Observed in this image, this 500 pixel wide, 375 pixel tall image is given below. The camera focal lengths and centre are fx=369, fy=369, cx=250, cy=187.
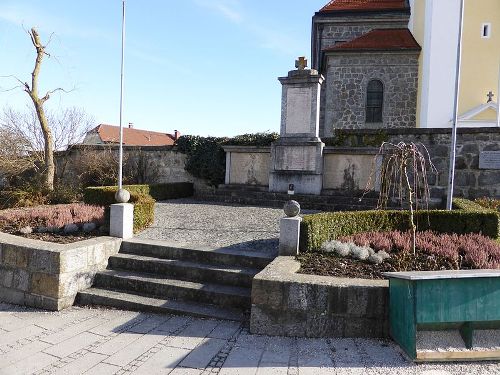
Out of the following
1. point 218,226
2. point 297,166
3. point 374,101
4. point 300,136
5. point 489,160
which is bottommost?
point 218,226

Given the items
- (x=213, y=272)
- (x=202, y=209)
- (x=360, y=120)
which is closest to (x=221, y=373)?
(x=213, y=272)

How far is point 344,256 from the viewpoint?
514 cm

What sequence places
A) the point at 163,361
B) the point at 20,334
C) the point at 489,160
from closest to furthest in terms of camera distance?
1. the point at 163,361
2. the point at 20,334
3. the point at 489,160

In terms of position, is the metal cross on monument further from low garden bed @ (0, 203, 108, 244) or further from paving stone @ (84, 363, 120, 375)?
paving stone @ (84, 363, 120, 375)

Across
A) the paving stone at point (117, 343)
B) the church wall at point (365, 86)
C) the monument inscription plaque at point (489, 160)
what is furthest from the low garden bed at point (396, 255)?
the church wall at point (365, 86)

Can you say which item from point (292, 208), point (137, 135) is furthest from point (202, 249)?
point (137, 135)

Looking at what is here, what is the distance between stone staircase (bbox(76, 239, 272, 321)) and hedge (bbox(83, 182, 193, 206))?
117 inches

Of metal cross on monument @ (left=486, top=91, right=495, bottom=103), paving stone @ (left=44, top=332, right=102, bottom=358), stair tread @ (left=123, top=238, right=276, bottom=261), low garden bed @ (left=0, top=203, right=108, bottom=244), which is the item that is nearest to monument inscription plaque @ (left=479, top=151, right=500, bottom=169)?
metal cross on monument @ (left=486, top=91, right=495, bottom=103)

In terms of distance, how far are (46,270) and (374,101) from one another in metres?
17.6

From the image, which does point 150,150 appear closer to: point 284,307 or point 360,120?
point 360,120

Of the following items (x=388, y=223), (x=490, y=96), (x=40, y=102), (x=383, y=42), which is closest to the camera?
(x=388, y=223)

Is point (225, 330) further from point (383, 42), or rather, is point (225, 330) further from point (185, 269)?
point (383, 42)

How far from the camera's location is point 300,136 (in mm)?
A: 11359

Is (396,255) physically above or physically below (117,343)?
above
